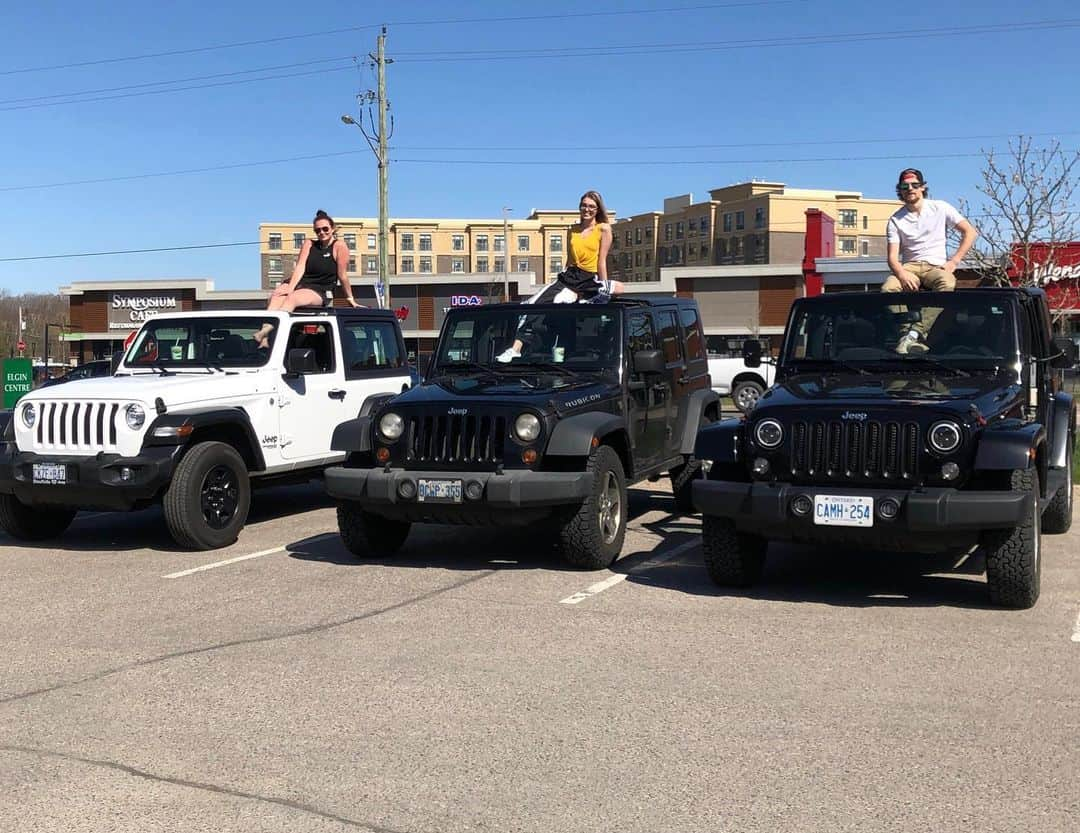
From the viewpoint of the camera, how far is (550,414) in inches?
311

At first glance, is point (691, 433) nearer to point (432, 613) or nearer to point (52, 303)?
point (432, 613)

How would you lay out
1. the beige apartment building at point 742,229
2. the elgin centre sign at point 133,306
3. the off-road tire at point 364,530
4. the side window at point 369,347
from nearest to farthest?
the off-road tire at point 364,530 → the side window at point 369,347 → the elgin centre sign at point 133,306 → the beige apartment building at point 742,229

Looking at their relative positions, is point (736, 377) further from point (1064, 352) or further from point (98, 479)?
point (98, 479)

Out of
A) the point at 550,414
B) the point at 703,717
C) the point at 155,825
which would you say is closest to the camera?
the point at 155,825

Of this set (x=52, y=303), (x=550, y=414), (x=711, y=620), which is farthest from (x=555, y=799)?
(x=52, y=303)

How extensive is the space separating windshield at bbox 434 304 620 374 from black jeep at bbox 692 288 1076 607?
1533 mm

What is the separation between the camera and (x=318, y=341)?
10789 millimetres

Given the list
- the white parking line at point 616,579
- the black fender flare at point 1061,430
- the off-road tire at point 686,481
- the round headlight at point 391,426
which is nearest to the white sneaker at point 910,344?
the black fender flare at point 1061,430

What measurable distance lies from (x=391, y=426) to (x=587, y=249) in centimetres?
310

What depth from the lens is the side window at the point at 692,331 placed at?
1073 centimetres

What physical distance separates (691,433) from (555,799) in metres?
6.39

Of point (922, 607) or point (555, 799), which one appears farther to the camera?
point (922, 607)

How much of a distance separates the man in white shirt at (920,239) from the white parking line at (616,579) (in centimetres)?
238

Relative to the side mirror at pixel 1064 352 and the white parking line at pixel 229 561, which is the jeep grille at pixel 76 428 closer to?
the white parking line at pixel 229 561
